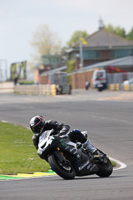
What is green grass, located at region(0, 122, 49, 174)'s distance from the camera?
12000 millimetres

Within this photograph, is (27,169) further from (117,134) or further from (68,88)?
(68,88)

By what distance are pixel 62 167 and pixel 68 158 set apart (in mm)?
379

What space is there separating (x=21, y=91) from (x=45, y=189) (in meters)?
66.6

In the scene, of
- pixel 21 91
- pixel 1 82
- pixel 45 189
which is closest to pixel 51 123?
pixel 45 189

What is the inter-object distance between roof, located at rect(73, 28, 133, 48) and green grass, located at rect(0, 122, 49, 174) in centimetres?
8571

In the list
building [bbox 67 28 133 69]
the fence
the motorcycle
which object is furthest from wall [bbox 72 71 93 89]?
the motorcycle

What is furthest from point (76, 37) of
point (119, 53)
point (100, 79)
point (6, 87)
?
point (100, 79)

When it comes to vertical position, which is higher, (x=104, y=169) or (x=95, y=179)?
(x=104, y=169)

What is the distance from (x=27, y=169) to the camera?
38.9 ft

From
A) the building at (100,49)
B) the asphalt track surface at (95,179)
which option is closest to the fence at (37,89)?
the building at (100,49)

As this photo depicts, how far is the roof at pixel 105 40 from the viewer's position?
345 feet

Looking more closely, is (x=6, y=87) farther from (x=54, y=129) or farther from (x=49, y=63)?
(x=54, y=129)

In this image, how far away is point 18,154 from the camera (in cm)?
1421

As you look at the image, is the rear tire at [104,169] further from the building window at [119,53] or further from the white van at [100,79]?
the building window at [119,53]
